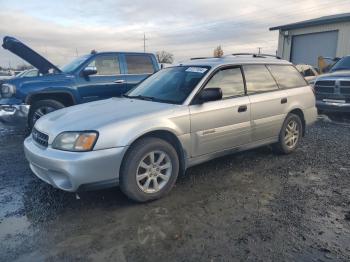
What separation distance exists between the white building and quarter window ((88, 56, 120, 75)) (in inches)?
651

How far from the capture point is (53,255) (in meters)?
2.85

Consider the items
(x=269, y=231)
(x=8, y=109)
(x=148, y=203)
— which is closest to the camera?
(x=269, y=231)

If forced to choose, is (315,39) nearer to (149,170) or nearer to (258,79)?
(258,79)

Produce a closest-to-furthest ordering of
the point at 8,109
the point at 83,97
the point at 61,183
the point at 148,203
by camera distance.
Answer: the point at 61,183 → the point at 148,203 → the point at 8,109 → the point at 83,97

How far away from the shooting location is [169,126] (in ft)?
12.9

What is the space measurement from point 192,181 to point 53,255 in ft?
6.99

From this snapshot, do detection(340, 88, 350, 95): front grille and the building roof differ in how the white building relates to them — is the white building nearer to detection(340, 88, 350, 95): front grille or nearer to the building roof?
the building roof

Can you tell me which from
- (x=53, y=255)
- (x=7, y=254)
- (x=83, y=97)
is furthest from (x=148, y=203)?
(x=83, y=97)

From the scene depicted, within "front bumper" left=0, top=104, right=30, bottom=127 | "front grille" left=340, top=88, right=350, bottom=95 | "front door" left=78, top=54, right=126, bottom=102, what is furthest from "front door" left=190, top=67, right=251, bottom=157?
"front grille" left=340, top=88, right=350, bottom=95

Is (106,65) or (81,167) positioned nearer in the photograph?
(81,167)

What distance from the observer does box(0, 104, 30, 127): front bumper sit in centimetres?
685

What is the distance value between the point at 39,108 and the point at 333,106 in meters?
7.28

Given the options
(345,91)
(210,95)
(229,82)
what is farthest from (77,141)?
(345,91)

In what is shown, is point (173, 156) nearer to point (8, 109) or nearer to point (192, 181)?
point (192, 181)
